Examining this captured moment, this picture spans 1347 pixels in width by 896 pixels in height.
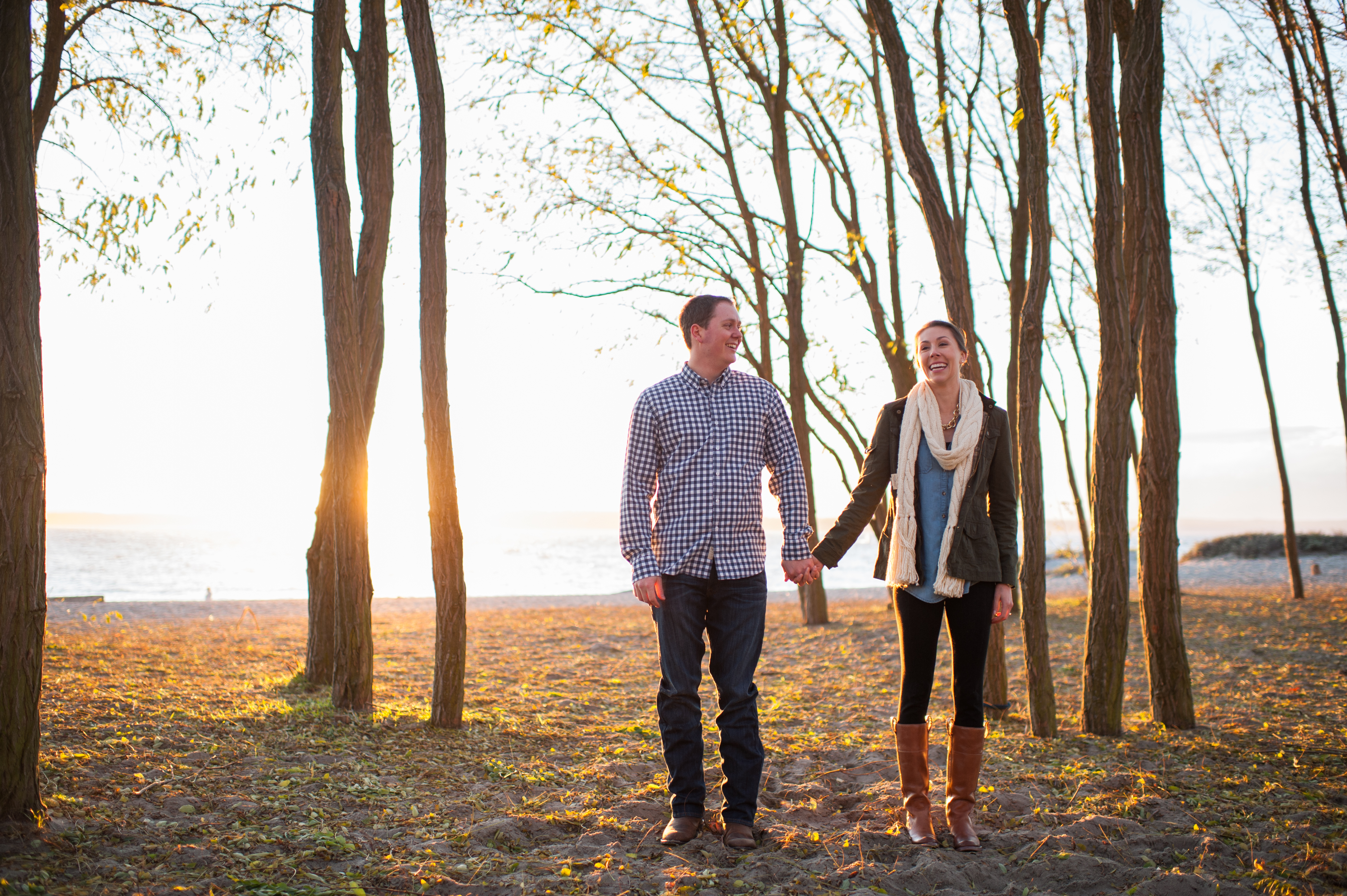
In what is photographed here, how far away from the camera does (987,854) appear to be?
10.2 feet

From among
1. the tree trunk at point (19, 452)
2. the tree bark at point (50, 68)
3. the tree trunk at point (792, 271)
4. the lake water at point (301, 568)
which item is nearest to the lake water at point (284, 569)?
the lake water at point (301, 568)

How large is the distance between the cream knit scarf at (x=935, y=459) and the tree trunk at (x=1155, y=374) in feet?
7.93

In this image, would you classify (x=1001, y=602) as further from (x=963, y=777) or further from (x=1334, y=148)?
(x=1334, y=148)

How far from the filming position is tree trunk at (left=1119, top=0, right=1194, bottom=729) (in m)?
5.14

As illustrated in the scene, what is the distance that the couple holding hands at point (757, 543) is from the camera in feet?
10.6

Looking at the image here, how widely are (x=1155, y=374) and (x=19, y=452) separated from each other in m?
5.72

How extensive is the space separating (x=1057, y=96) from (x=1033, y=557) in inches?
108

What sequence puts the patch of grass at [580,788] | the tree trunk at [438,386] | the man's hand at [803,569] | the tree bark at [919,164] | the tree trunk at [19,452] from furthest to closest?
the tree bark at [919,164] < the tree trunk at [438,386] < the man's hand at [803,569] < the tree trunk at [19,452] < the patch of grass at [580,788]

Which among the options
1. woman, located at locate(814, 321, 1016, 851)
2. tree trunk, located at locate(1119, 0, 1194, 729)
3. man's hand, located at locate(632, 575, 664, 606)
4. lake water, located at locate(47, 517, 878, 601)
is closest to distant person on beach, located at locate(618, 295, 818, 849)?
man's hand, located at locate(632, 575, 664, 606)

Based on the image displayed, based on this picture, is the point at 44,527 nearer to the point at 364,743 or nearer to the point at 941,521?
the point at 364,743

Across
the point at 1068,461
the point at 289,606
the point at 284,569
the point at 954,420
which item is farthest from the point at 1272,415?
the point at 284,569

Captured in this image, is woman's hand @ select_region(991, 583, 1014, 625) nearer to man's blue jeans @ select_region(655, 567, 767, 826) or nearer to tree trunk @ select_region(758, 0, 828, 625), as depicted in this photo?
man's blue jeans @ select_region(655, 567, 767, 826)

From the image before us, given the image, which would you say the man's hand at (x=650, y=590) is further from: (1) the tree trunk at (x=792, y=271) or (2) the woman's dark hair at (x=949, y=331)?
(1) the tree trunk at (x=792, y=271)

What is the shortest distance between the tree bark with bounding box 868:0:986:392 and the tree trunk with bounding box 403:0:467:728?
275 cm
